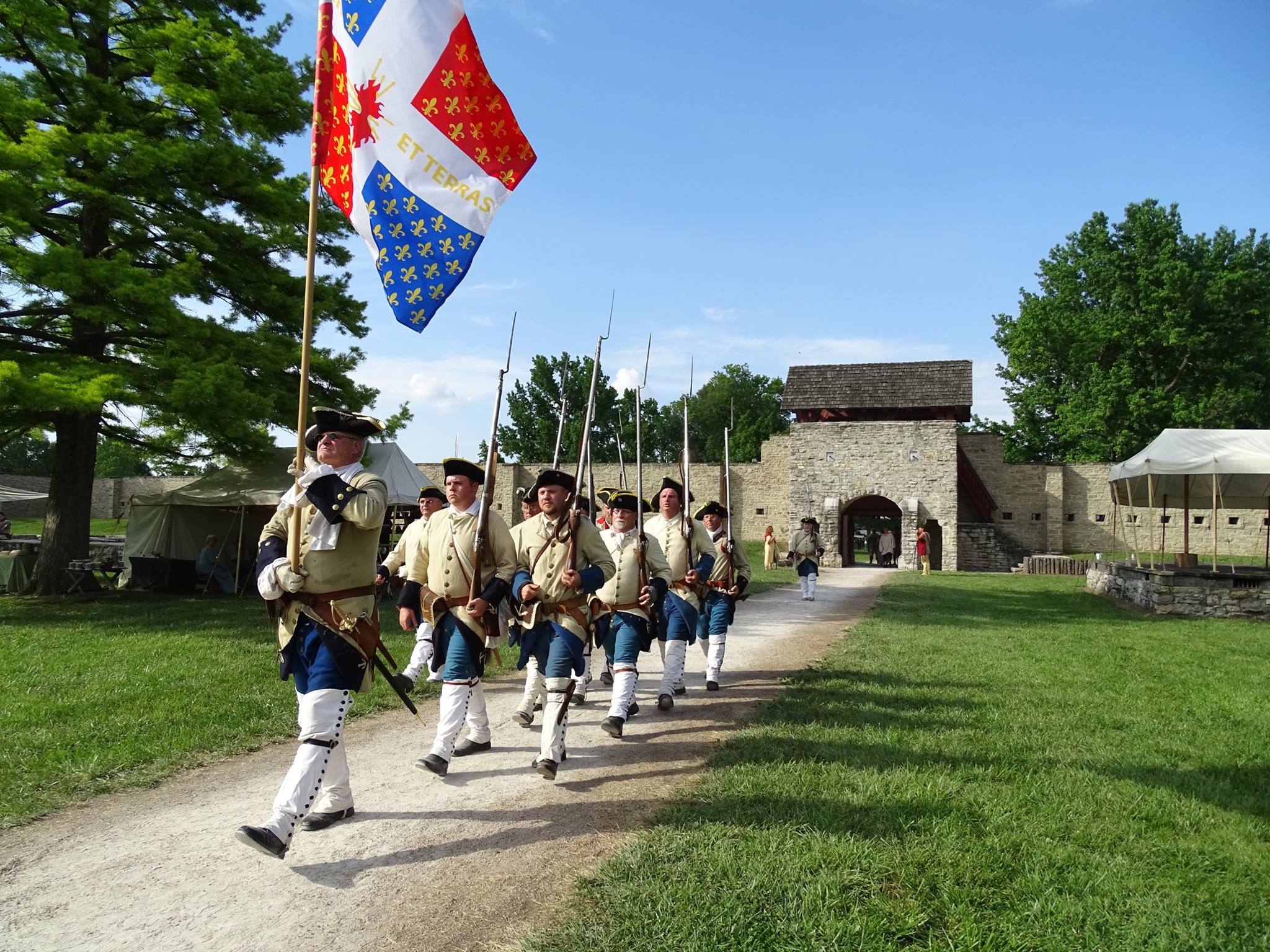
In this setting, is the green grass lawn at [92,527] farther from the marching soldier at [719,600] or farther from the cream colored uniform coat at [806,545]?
the marching soldier at [719,600]

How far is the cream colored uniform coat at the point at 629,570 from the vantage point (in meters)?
6.89

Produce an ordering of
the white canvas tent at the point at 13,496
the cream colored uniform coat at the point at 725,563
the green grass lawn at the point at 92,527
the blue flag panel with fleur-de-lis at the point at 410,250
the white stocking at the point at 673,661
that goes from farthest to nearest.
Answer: the green grass lawn at the point at 92,527, the white canvas tent at the point at 13,496, the cream colored uniform coat at the point at 725,563, the white stocking at the point at 673,661, the blue flag panel with fleur-de-lis at the point at 410,250

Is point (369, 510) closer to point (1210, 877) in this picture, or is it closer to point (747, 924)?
point (747, 924)

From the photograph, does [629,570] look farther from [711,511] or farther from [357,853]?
[357,853]

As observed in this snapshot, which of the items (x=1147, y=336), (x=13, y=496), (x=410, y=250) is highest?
(x=1147, y=336)

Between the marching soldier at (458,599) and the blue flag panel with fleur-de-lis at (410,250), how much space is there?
1.10 m

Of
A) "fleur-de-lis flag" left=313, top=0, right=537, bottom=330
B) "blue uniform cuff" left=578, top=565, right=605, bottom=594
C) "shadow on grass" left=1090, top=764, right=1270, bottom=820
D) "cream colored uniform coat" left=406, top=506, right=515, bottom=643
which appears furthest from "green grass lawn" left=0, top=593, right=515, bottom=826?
"shadow on grass" left=1090, top=764, right=1270, bottom=820

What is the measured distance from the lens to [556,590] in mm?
5781

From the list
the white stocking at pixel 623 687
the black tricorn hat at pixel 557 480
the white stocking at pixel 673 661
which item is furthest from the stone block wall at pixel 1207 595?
the black tricorn hat at pixel 557 480

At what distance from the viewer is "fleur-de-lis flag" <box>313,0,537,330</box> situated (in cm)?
582

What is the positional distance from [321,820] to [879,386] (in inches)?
1381

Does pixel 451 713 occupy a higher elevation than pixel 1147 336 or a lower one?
lower

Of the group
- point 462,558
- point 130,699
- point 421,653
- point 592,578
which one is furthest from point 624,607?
point 130,699

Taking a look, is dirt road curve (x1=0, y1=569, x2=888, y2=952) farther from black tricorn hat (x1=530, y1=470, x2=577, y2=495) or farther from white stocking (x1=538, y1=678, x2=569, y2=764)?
black tricorn hat (x1=530, y1=470, x2=577, y2=495)
